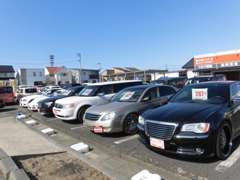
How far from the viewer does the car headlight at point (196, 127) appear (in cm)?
389

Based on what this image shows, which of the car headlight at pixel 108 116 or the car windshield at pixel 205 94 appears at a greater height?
the car windshield at pixel 205 94

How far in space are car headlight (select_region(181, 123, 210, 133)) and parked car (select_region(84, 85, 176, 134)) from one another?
2.55m

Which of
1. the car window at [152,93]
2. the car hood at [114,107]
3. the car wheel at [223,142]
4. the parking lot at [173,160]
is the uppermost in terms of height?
the car window at [152,93]

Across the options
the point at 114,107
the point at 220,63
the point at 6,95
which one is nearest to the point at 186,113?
the point at 114,107

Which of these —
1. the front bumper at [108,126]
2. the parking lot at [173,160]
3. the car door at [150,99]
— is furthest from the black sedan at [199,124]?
the car door at [150,99]

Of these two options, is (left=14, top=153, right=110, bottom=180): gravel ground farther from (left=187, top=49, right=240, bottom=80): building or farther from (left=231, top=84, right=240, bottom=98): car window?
(left=187, top=49, right=240, bottom=80): building

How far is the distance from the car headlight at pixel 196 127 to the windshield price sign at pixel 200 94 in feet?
4.15

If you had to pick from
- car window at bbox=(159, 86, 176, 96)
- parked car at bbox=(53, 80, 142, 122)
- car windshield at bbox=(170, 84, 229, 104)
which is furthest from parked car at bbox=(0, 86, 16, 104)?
car windshield at bbox=(170, 84, 229, 104)

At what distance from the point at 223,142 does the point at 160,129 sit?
4.12 feet

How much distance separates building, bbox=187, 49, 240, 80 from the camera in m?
23.6

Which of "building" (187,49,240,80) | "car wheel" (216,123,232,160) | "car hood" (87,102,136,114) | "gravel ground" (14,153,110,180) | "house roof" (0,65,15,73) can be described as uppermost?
"house roof" (0,65,15,73)

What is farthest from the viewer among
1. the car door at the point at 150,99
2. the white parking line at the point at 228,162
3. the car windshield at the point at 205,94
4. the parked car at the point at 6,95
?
the parked car at the point at 6,95

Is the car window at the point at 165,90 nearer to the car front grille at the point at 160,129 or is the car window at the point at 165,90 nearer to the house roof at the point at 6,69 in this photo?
the car front grille at the point at 160,129

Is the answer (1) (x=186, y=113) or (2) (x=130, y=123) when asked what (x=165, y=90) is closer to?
(2) (x=130, y=123)
